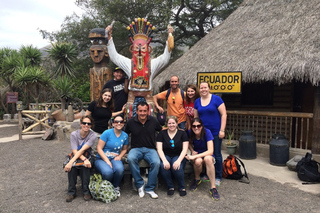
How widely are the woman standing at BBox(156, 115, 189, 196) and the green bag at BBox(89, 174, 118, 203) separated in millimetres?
733

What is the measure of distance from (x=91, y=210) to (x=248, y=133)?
4.06 metres

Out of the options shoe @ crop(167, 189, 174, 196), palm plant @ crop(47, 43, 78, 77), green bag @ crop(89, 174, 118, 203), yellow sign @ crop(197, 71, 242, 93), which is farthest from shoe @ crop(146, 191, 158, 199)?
palm plant @ crop(47, 43, 78, 77)

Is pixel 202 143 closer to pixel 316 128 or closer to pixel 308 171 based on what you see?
pixel 308 171

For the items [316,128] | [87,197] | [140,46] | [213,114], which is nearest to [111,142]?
[87,197]

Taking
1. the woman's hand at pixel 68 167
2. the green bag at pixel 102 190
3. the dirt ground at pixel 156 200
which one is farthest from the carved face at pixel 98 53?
the green bag at pixel 102 190

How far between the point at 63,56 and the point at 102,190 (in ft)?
38.0

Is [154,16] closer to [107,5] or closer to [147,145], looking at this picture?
[107,5]

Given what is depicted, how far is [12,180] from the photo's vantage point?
14.5 feet

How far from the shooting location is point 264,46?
21.3ft

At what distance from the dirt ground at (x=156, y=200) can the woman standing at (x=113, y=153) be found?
1.09ft

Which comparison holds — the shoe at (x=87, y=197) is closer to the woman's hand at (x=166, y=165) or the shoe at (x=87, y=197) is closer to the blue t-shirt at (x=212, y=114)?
the woman's hand at (x=166, y=165)

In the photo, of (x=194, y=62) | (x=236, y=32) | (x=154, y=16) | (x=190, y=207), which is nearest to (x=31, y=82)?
(x=154, y=16)

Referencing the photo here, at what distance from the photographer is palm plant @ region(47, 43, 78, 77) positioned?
43.7 ft

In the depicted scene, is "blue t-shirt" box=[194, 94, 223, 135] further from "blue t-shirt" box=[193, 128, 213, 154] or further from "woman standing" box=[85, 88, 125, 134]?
"woman standing" box=[85, 88, 125, 134]
